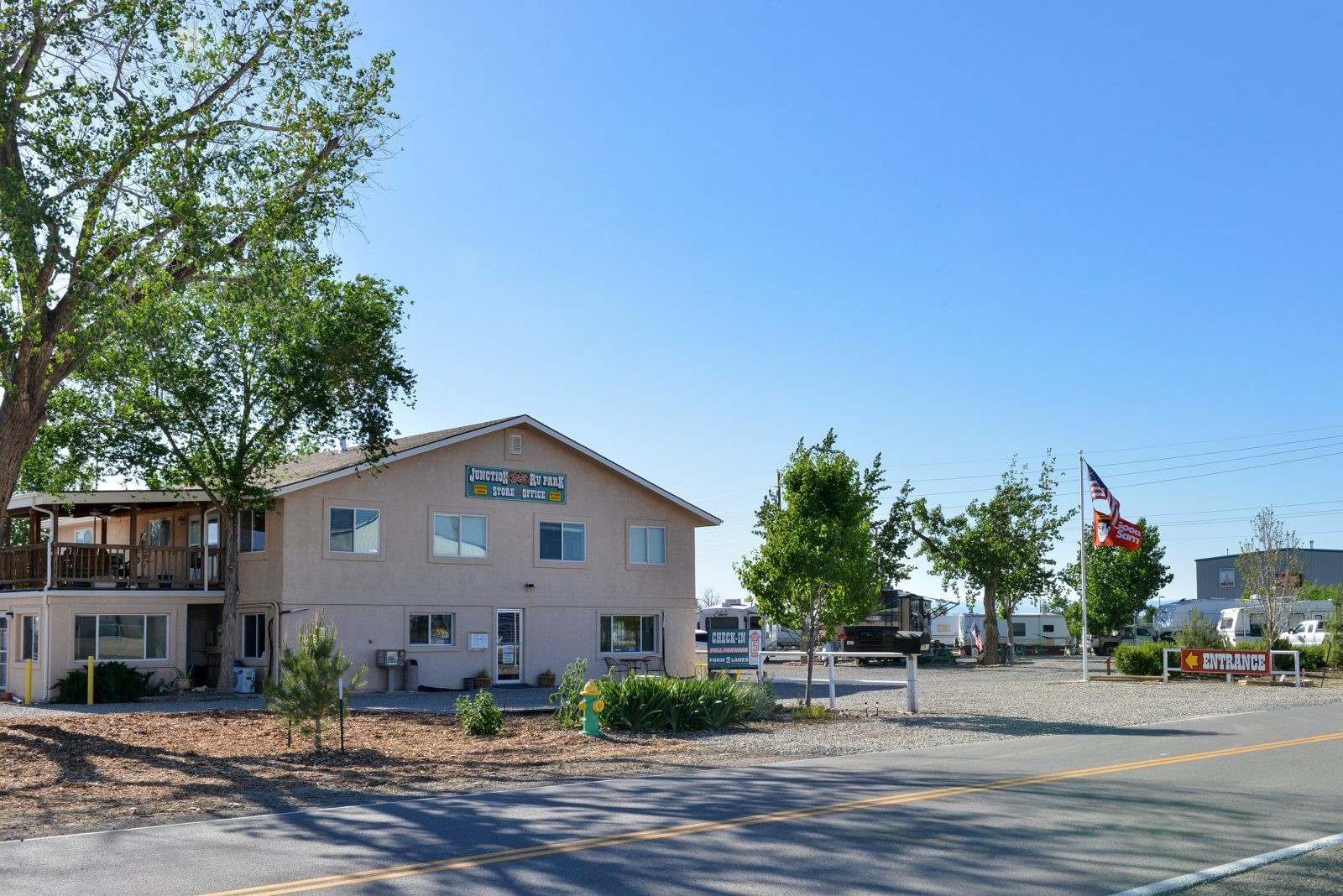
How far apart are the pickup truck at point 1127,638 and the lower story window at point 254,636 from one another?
1762 inches

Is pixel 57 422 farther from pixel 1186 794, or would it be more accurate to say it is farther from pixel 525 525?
pixel 1186 794

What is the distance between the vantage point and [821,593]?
2302 cm

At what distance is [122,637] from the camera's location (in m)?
28.6

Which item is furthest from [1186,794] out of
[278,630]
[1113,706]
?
[278,630]

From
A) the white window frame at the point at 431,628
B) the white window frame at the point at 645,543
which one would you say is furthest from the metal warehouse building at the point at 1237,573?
the white window frame at the point at 431,628

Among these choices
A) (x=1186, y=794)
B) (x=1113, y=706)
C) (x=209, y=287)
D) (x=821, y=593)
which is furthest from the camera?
(x=1113, y=706)

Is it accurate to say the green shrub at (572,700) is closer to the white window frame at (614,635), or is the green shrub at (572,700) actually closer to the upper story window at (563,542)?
the upper story window at (563,542)

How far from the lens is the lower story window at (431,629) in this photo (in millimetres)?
31000

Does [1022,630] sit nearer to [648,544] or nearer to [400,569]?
[648,544]

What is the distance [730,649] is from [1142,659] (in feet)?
61.5

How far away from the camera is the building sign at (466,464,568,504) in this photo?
3244 centimetres

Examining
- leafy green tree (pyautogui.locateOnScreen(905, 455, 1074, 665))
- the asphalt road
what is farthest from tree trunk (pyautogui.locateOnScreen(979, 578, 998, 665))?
the asphalt road

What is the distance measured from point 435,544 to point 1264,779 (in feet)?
72.9

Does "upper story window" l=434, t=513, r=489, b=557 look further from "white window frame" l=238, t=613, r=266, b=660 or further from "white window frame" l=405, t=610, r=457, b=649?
"white window frame" l=238, t=613, r=266, b=660
